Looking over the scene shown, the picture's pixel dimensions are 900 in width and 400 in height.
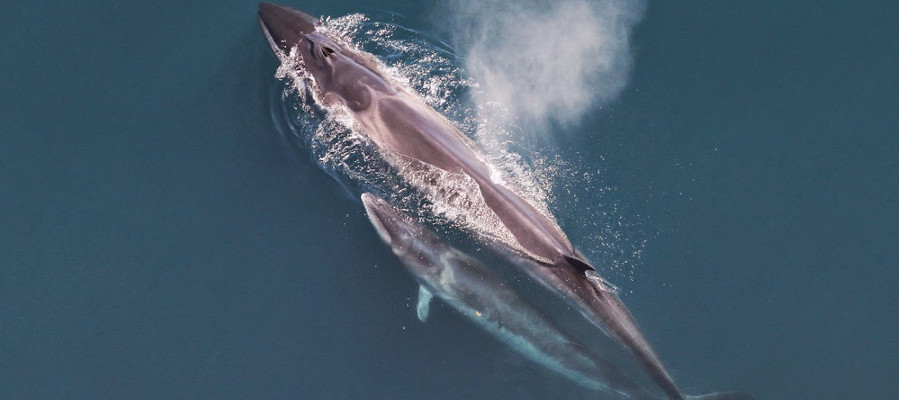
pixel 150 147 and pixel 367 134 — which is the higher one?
pixel 367 134

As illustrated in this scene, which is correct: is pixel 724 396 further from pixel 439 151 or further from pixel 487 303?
pixel 439 151

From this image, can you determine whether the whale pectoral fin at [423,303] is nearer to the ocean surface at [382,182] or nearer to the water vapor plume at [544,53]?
the ocean surface at [382,182]

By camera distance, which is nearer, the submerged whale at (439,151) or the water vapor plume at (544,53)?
the submerged whale at (439,151)

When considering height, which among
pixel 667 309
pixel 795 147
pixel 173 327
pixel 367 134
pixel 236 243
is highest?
pixel 795 147

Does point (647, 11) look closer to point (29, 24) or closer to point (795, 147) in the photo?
point (795, 147)

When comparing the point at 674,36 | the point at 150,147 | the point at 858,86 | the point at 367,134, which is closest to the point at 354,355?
the point at 367,134

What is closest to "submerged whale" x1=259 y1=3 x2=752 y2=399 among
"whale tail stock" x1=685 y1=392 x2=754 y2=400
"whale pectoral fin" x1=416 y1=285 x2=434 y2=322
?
"whale tail stock" x1=685 y1=392 x2=754 y2=400

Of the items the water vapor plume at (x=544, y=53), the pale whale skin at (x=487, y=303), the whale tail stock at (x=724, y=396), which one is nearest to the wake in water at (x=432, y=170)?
the water vapor plume at (x=544, y=53)
